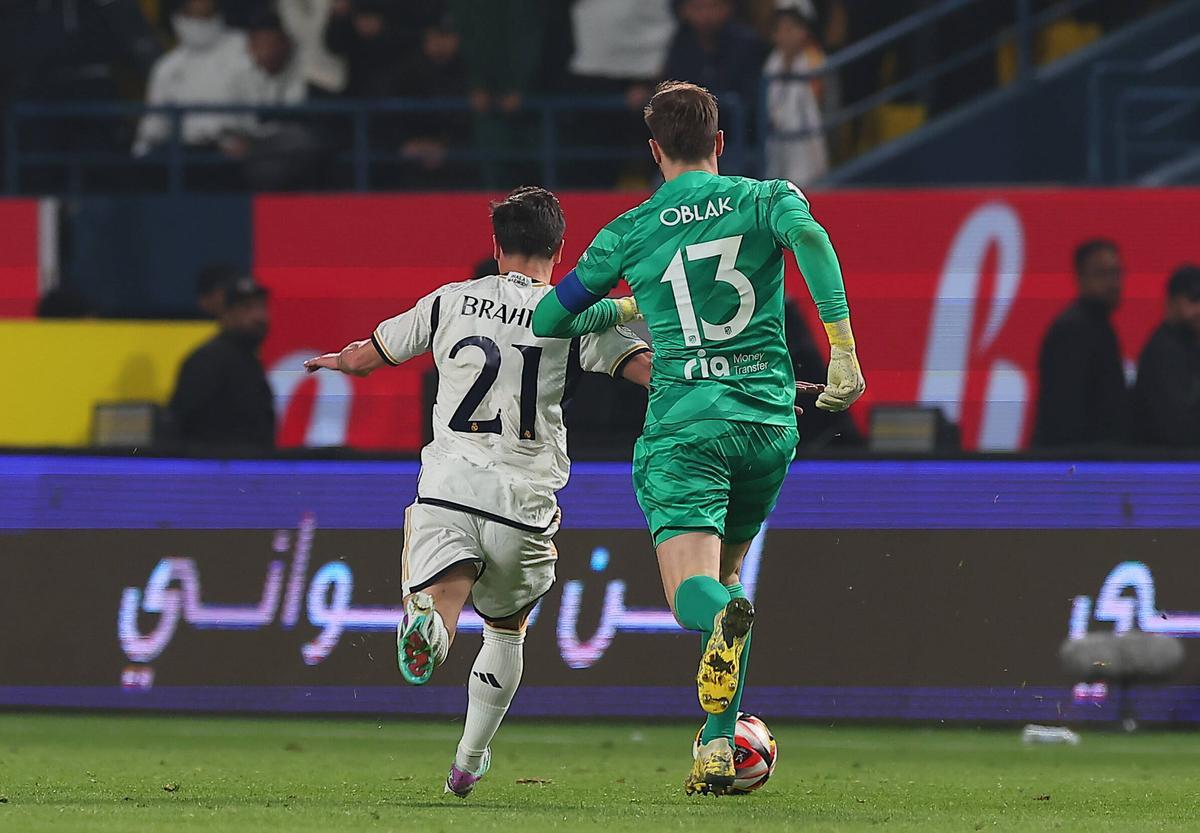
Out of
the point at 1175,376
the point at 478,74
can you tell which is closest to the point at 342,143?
the point at 478,74

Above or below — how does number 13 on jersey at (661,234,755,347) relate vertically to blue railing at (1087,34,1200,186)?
below

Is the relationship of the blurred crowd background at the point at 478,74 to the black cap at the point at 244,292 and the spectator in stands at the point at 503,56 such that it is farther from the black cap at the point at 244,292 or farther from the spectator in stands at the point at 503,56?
the black cap at the point at 244,292

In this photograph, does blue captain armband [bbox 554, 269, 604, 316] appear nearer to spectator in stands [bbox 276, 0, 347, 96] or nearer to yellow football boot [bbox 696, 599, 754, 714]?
yellow football boot [bbox 696, 599, 754, 714]

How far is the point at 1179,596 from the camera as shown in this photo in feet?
30.7

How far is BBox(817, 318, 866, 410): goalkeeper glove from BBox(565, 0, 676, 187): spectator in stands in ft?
25.6

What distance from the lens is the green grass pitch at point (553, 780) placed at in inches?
241

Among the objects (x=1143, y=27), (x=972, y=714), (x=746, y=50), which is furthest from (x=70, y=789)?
(x=1143, y=27)

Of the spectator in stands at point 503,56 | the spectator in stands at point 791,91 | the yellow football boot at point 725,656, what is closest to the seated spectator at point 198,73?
the spectator in stands at point 503,56

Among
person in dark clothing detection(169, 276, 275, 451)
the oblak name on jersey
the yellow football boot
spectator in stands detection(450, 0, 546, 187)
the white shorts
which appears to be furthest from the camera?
spectator in stands detection(450, 0, 546, 187)

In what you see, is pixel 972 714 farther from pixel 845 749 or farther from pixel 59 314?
pixel 59 314

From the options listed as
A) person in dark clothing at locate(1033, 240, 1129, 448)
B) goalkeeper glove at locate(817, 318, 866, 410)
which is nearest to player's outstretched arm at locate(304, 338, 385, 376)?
goalkeeper glove at locate(817, 318, 866, 410)

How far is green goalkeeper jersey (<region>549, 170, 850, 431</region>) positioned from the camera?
21.2 ft

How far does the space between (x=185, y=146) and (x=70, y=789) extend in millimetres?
7937

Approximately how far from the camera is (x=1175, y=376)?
11.0m
